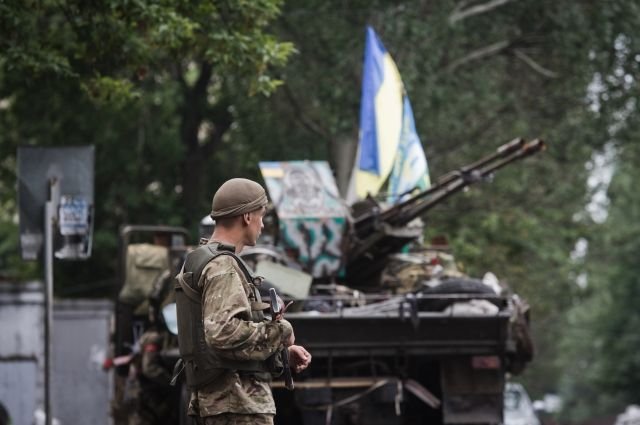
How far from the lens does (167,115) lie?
2661cm

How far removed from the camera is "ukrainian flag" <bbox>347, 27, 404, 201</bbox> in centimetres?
1506

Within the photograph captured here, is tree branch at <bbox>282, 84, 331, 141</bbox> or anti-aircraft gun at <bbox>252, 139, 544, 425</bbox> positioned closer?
anti-aircraft gun at <bbox>252, 139, 544, 425</bbox>

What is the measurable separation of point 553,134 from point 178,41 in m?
14.5

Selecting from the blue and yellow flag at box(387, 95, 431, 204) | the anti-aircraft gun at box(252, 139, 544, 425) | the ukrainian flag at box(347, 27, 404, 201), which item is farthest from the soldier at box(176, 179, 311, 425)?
the ukrainian flag at box(347, 27, 404, 201)

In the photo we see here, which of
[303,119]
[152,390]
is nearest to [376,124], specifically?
[152,390]

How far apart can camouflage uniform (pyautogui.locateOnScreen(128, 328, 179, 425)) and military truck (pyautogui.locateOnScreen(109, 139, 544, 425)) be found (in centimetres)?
55

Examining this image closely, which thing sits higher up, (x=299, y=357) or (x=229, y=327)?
(x=229, y=327)

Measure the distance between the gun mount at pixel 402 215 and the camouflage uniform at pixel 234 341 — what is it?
5983mm

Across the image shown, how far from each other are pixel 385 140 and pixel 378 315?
458cm

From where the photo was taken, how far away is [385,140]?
607 inches

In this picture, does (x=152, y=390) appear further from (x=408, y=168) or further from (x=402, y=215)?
(x=408, y=168)

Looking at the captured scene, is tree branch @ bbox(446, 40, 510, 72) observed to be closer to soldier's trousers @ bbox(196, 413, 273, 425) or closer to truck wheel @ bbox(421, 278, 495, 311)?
truck wheel @ bbox(421, 278, 495, 311)

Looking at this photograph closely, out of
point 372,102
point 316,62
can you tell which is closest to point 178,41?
point 372,102

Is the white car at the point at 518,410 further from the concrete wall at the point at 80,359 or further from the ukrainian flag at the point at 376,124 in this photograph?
the concrete wall at the point at 80,359
